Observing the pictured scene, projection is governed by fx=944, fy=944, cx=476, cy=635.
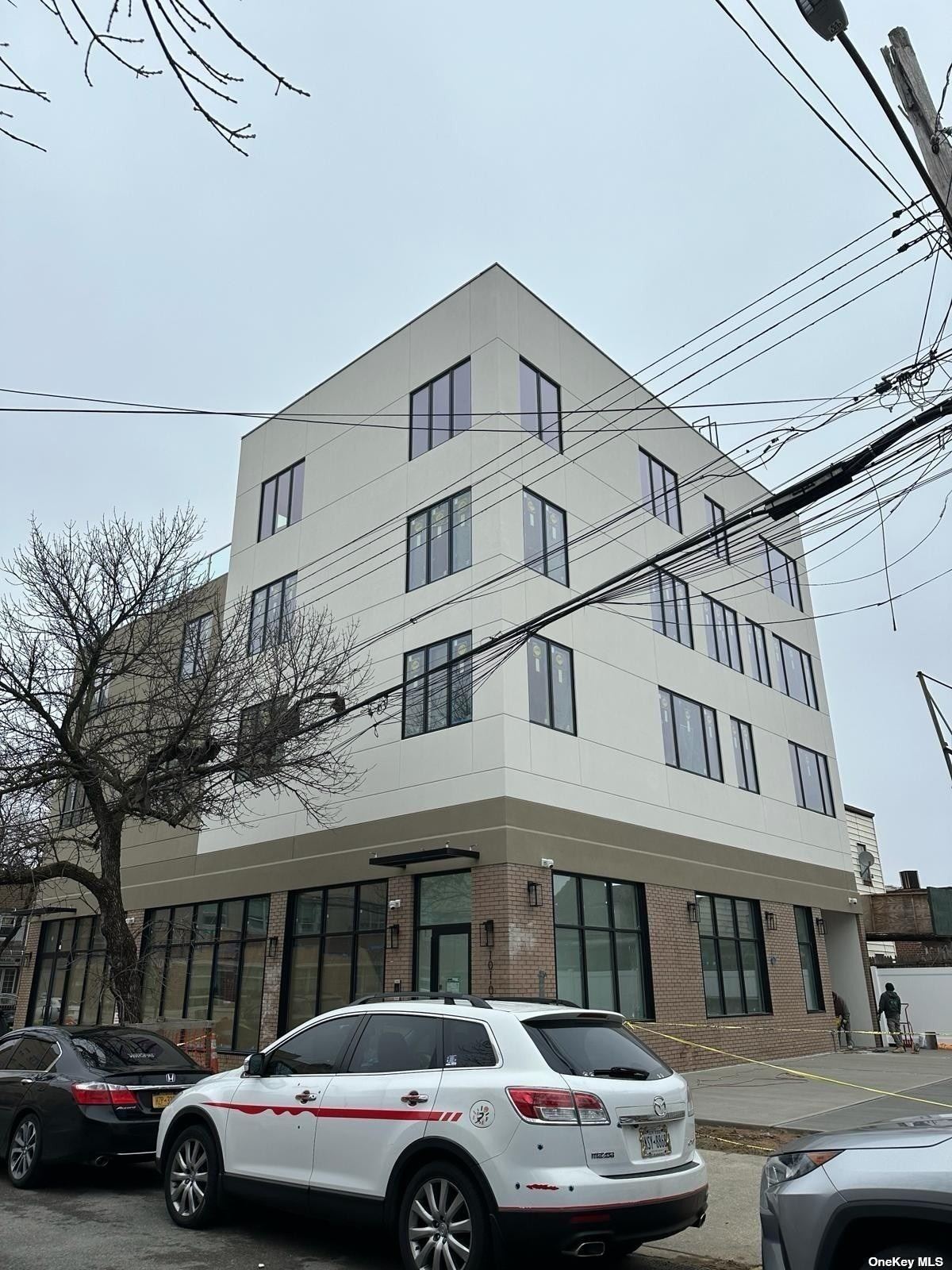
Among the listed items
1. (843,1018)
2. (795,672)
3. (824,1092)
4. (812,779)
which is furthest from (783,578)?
(824,1092)

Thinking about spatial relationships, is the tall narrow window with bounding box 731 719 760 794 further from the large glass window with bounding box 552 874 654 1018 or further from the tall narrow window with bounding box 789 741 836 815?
the large glass window with bounding box 552 874 654 1018

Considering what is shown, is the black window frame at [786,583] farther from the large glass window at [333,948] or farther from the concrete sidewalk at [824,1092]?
the large glass window at [333,948]

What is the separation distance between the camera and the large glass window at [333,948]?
16.8 meters

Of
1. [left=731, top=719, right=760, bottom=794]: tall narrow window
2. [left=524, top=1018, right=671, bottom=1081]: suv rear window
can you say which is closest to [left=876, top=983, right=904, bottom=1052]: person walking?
[left=731, top=719, right=760, bottom=794]: tall narrow window

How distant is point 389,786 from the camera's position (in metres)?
17.4

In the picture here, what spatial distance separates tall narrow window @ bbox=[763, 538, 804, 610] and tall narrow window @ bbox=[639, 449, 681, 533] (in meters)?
4.64

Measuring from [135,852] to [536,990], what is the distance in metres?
13.2

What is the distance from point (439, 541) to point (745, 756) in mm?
10012

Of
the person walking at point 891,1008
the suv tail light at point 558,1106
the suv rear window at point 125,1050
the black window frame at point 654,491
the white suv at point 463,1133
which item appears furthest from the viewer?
the person walking at point 891,1008

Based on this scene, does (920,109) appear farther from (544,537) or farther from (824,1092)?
(824,1092)

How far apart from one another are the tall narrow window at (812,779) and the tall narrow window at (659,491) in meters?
7.51

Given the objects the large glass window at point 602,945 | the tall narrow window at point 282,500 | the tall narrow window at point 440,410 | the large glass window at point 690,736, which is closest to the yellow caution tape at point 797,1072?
the large glass window at point 602,945

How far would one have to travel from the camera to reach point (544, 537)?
59.3 ft

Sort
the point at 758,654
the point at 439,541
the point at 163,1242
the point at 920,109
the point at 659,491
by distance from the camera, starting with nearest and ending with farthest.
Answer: the point at 163,1242
the point at 920,109
the point at 439,541
the point at 659,491
the point at 758,654
